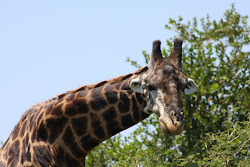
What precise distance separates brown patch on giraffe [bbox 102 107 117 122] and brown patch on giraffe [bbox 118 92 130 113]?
0.44 ft

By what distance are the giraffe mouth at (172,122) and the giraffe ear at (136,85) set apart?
0.91 m

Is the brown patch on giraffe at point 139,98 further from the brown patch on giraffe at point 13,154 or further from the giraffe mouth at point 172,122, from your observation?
the brown patch on giraffe at point 13,154

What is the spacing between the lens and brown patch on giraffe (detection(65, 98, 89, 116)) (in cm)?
957

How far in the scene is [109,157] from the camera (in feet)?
66.2

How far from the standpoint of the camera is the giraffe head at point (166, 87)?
8305mm

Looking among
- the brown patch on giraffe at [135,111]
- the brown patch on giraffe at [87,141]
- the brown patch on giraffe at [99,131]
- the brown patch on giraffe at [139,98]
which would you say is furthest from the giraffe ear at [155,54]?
the brown patch on giraffe at [87,141]

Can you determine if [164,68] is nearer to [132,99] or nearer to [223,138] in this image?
[132,99]

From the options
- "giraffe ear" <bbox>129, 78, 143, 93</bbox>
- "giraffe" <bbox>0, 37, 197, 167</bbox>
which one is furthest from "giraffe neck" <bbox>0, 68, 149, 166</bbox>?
"giraffe ear" <bbox>129, 78, 143, 93</bbox>

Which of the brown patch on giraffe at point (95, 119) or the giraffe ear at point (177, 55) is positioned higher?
the giraffe ear at point (177, 55)

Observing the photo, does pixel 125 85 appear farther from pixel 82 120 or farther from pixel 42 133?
pixel 42 133

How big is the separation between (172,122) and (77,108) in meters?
2.14

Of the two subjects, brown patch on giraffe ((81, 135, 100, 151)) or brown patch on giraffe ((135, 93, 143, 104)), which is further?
brown patch on giraffe ((81, 135, 100, 151))

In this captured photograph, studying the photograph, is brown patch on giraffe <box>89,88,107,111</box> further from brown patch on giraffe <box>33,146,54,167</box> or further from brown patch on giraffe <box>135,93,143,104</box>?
brown patch on giraffe <box>33,146,54,167</box>

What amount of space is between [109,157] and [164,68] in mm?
11785
